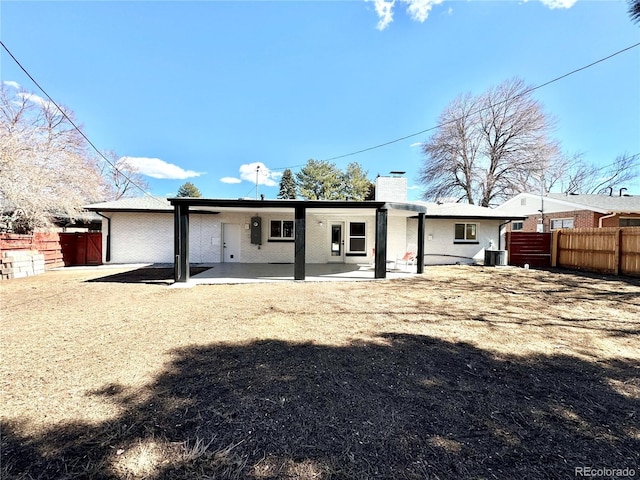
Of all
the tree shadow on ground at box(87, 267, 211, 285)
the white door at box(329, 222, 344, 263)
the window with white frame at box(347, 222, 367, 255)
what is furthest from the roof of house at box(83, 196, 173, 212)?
the window with white frame at box(347, 222, 367, 255)

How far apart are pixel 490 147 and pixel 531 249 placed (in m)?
16.0

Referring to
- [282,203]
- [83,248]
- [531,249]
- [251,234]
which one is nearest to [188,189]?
[83,248]

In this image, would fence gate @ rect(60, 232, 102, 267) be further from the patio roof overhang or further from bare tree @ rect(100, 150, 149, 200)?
bare tree @ rect(100, 150, 149, 200)

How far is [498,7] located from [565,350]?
12.0 metres

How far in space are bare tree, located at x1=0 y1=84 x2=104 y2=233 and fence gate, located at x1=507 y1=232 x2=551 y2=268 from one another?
22.1 m

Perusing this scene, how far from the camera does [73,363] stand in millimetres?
3207

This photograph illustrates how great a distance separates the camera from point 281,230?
44.1 feet

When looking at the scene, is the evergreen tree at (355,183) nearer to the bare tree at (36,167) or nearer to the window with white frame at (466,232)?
the window with white frame at (466,232)

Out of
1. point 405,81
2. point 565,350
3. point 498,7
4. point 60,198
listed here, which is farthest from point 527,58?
point 60,198

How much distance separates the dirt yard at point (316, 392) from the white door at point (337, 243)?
812 cm

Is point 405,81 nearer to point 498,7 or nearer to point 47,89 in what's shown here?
point 498,7

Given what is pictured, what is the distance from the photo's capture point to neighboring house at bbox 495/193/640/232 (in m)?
16.0

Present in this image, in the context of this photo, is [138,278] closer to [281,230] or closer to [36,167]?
[281,230]

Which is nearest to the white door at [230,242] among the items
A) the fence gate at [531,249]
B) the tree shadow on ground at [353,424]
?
the tree shadow on ground at [353,424]
